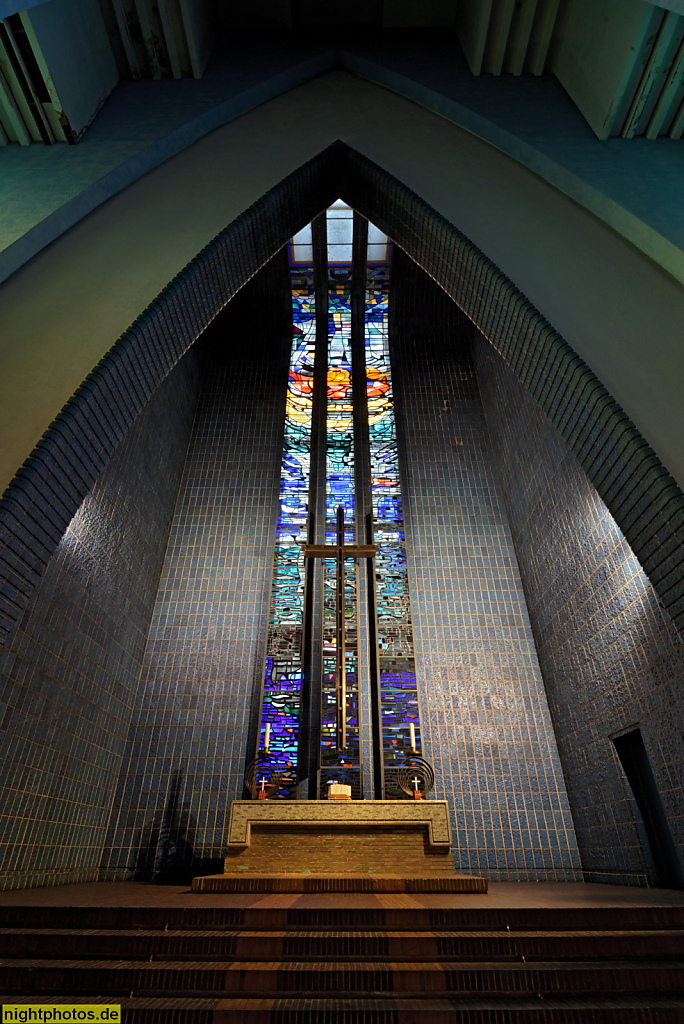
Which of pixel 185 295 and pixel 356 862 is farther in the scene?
pixel 356 862

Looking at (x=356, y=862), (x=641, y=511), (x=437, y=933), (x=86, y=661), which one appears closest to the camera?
(x=437, y=933)

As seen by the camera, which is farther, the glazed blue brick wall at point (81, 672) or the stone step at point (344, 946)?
the glazed blue brick wall at point (81, 672)

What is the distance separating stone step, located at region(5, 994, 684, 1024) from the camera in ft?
5.32

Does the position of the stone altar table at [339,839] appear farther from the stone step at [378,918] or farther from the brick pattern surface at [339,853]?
the stone step at [378,918]

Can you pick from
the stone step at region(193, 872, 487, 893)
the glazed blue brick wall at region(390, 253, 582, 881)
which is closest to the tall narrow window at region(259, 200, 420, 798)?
the glazed blue brick wall at region(390, 253, 582, 881)

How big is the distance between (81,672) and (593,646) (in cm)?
411

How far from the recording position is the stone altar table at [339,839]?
3773 millimetres

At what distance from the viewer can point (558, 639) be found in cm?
560

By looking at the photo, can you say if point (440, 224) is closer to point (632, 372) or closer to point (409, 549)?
point (632, 372)

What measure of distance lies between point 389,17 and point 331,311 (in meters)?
4.33

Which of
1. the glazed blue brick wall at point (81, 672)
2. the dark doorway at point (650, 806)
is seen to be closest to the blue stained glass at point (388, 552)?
the dark doorway at point (650, 806)

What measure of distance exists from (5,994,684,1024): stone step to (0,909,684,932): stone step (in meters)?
0.56

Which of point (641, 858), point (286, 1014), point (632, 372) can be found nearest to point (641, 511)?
point (632, 372)

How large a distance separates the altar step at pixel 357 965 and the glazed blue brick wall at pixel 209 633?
298 cm
